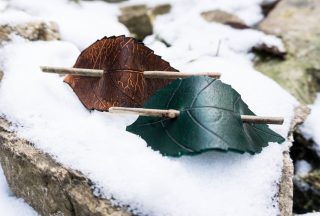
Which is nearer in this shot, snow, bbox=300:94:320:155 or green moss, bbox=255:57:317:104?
snow, bbox=300:94:320:155

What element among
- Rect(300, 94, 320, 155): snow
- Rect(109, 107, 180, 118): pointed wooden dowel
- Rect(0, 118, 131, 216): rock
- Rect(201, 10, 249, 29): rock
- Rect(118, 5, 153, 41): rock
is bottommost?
Rect(300, 94, 320, 155): snow

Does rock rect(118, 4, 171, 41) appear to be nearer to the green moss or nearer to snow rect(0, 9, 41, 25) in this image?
the green moss

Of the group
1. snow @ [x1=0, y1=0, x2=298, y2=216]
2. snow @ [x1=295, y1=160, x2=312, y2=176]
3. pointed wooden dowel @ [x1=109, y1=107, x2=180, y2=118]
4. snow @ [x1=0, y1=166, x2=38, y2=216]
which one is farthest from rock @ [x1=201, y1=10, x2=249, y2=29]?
snow @ [x1=0, y1=166, x2=38, y2=216]

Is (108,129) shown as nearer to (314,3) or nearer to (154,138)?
(154,138)

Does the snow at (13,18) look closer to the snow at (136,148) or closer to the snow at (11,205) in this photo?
the snow at (136,148)

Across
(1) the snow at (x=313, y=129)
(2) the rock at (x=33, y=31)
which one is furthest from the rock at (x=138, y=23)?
(1) the snow at (x=313, y=129)

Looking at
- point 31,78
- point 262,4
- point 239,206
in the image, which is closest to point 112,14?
point 262,4
